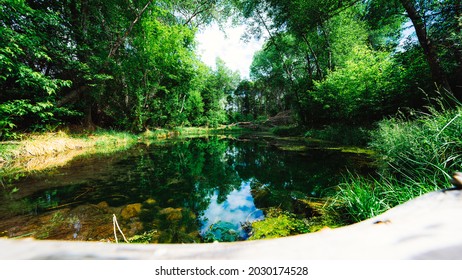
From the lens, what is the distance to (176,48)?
16.0m

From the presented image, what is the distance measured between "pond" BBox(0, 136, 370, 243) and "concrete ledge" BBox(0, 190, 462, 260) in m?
1.96

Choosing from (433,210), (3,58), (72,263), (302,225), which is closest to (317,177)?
(302,225)

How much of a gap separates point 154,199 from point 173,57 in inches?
621

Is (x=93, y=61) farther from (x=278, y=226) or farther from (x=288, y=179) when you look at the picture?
(x=278, y=226)

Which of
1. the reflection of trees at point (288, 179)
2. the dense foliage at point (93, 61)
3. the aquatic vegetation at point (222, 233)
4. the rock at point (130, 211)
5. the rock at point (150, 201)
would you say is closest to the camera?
the aquatic vegetation at point (222, 233)

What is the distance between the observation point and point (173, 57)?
16344 millimetres

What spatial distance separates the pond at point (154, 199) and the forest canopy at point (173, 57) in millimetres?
3549

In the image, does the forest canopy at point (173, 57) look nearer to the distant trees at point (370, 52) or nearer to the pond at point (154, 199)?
the distant trees at point (370, 52)

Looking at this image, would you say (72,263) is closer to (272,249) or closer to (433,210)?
(272,249)

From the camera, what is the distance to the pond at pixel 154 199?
104 inches

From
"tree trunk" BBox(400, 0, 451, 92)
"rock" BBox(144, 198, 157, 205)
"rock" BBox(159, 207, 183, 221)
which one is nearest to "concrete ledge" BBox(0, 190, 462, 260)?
"rock" BBox(159, 207, 183, 221)

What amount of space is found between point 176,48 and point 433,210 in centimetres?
1826

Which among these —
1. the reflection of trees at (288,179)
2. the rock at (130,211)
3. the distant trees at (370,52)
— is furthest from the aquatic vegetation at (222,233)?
the distant trees at (370,52)

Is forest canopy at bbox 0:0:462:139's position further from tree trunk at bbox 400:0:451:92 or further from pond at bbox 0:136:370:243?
pond at bbox 0:136:370:243
